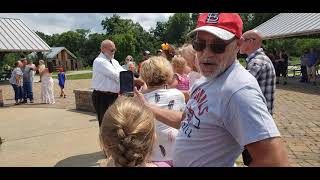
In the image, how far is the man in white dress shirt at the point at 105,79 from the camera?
6152mm

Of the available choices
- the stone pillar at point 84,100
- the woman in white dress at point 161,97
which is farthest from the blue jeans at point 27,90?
the woman in white dress at point 161,97

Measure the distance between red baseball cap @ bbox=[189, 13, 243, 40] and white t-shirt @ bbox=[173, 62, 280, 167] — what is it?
6.1 inches

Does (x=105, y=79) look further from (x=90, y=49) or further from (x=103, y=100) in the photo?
(x=90, y=49)

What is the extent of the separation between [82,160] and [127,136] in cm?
Result: 464

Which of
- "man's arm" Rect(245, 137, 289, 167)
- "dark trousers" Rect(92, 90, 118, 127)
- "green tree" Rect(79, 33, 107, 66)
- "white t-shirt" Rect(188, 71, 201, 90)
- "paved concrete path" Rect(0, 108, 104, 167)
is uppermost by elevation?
"green tree" Rect(79, 33, 107, 66)

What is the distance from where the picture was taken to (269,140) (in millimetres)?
1568

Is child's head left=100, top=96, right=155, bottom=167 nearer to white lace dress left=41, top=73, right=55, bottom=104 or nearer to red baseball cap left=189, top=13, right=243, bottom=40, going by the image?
red baseball cap left=189, top=13, right=243, bottom=40

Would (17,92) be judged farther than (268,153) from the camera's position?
Yes

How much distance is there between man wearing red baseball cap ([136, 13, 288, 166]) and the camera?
1.57 metres

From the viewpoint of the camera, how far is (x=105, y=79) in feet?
20.5

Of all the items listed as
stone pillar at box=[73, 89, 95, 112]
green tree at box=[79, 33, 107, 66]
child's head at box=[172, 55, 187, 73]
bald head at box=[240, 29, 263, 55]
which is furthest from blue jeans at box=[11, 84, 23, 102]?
green tree at box=[79, 33, 107, 66]

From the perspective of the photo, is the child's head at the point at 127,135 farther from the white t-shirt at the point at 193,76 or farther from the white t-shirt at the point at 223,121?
the white t-shirt at the point at 193,76

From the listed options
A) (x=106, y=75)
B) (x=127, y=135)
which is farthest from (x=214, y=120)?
(x=106, y=75)
